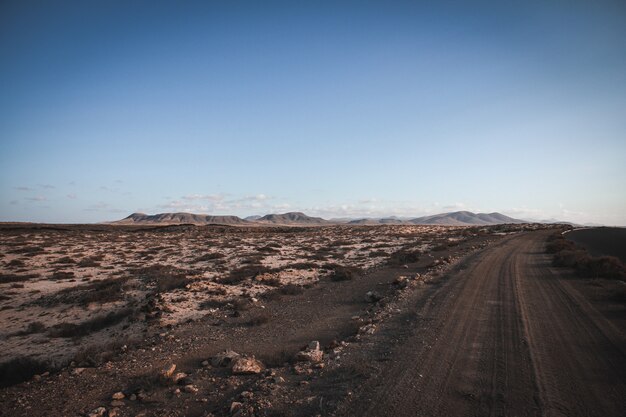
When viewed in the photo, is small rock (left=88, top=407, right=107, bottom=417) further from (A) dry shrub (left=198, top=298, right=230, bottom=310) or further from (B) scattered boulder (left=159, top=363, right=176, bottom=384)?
(A) dry shrub (left=198, top=298, right=230, bottom=310)

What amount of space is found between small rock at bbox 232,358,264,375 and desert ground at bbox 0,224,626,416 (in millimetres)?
30

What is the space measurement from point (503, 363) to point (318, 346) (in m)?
3.87

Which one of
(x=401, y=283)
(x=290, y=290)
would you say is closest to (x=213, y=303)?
(x=290, y=290)

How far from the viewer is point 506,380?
18.0ft

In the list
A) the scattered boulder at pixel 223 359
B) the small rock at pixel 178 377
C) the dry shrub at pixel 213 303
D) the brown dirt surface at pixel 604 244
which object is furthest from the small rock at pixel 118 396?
the brown dirt surface at pixel 604 244

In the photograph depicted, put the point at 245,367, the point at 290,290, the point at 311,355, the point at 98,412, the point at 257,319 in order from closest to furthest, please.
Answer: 1. the point at 98,412
2. the point at 245,367
3. the point at 311,355
4. the point at 257,319
5. the point at 290,290

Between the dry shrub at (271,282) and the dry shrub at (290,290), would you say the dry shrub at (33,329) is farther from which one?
the dry shrub at (271,282)

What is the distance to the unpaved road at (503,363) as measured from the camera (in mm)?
4840

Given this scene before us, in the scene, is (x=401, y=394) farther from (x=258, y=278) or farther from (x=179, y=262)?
(x=179, y=262)

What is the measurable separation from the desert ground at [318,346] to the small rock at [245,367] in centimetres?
3

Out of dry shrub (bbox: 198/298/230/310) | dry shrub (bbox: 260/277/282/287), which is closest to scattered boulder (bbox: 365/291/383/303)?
dry shrub (bbox: 260/277/282/287)

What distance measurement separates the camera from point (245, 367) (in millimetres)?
6461

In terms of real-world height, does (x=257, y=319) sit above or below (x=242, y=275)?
below

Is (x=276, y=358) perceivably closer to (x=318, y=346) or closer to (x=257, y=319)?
(x=318, y=346)
